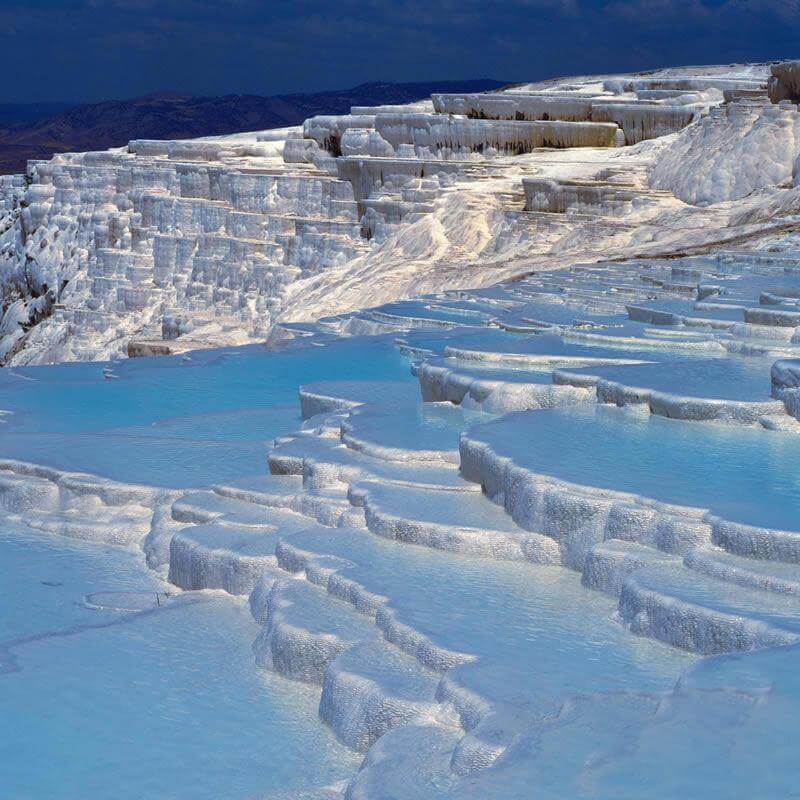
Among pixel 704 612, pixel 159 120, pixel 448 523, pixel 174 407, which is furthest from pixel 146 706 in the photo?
pixel 159 120

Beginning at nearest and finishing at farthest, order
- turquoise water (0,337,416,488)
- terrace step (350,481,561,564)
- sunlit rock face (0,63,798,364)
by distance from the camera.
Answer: terrace step (350,481,561,564) < turquoise water (0,337,416,488) < sunlit rock face (0,63,798,364)

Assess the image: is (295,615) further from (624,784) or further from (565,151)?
(565,151)

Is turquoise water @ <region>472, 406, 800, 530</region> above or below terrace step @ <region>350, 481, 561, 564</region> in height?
above

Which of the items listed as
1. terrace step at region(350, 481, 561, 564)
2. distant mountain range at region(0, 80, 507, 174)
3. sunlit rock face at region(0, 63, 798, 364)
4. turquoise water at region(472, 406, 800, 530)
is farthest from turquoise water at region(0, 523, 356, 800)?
distant mountain range at region(0, 80, 507, 174)

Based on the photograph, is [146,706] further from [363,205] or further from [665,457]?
[363,205]

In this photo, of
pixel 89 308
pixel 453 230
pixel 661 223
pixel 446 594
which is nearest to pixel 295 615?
pixel 446 594

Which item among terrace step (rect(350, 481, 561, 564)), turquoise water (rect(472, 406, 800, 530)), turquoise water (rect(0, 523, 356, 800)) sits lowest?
turquoise water (rect(0, 523, 356, 800))

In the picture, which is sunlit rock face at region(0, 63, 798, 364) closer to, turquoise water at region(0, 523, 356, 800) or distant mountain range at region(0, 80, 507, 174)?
turquoise water at region(0, 523, 356, 800)
